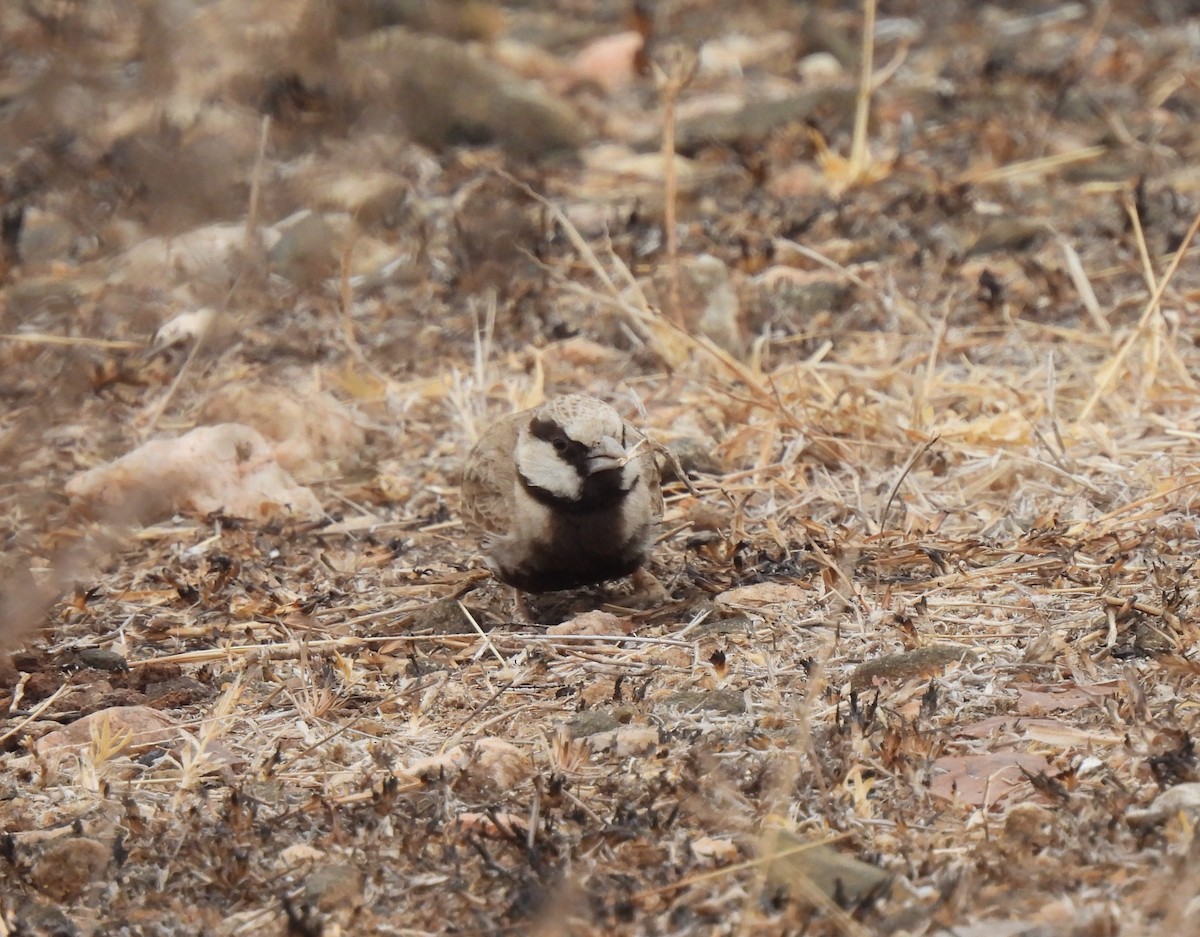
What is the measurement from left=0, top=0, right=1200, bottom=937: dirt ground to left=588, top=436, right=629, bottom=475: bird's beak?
19.5 inches

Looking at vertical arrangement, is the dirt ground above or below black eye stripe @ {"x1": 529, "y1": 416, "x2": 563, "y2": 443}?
→ below

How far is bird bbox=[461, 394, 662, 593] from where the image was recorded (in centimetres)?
504

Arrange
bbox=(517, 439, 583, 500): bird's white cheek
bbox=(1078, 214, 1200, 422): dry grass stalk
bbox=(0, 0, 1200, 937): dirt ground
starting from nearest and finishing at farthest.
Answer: bbox=(0, 0, 1200, 937): dirt ground → bbox=(517, 439, 583, 500): bird's white cheek → bbox=(1078, 214, 1200, 422): dry grass stalk

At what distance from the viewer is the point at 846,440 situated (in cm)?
595

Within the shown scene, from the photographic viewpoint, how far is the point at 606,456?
5008 millimetres

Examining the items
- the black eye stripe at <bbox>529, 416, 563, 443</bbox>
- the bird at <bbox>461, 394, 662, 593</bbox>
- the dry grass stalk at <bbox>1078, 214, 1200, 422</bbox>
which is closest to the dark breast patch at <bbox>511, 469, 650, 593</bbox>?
the bird at <bbox>461, 394, 662, 593</bbox>

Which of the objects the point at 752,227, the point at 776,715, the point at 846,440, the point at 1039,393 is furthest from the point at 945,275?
the point at 776,715

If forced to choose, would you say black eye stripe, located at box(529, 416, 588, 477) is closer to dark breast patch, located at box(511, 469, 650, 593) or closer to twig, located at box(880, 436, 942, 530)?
dark breast patch, located at box(511, 469, 650, 593)

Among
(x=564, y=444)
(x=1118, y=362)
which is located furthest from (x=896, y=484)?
(x=1118, y=362)

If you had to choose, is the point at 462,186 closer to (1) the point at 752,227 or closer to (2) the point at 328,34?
(1) the point at 752,227

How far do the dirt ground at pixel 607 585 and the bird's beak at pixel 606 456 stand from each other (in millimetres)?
494

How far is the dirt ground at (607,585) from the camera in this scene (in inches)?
132

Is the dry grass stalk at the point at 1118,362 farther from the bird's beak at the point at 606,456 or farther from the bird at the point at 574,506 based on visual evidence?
the bird's beak at the point at 606,456

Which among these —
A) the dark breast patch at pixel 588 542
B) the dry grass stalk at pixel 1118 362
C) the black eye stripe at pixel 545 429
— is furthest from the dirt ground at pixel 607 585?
the black eye stripe at pixel 545 429
